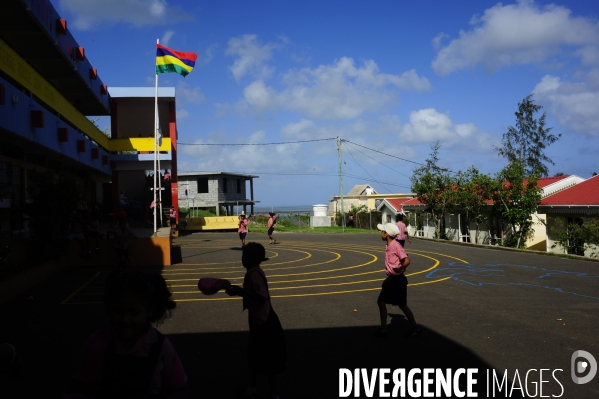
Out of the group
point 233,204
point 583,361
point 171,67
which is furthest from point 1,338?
point 233,204

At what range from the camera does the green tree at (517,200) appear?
97.8ft

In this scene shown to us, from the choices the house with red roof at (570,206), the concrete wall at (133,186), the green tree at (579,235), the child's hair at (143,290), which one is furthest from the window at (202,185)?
the child's hair at (143,290)

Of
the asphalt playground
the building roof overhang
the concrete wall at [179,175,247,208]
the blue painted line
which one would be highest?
the building roof overhang

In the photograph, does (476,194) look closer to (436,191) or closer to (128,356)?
(436,191)

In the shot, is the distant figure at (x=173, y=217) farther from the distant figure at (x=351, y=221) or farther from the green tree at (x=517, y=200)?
the distant figure at (x=351, y=221)

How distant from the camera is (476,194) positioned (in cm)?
3353

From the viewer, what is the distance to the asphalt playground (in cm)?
611

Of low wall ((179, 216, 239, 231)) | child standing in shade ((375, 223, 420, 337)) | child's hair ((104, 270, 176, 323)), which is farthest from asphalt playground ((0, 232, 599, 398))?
low wall ((179, 216, 239, 231))

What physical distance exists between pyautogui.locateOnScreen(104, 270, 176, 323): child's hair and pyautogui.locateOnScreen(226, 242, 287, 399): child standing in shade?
215cm

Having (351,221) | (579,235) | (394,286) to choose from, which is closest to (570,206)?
(579,235)

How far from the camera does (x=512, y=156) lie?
5372 cm

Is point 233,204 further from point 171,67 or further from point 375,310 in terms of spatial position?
point 375,310

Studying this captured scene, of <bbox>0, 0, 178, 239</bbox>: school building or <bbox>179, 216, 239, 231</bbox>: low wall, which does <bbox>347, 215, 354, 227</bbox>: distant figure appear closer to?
<bbox>179, 216, 239, 231</bbox>: low wall

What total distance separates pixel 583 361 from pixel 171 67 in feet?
59.1
